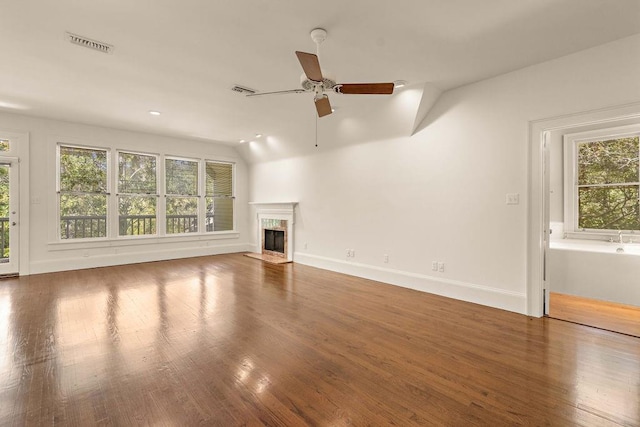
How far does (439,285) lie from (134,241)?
6.14 meters

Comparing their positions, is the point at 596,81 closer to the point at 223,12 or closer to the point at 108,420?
the point at 223,12

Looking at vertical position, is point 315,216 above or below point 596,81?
below

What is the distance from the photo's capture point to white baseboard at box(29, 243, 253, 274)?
552cm

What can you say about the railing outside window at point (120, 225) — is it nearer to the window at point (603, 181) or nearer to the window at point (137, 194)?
the window at point (137, 194)

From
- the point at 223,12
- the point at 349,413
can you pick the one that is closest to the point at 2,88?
the point at 223,12

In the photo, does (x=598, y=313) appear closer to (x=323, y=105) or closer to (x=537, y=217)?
(x=537, y=217)

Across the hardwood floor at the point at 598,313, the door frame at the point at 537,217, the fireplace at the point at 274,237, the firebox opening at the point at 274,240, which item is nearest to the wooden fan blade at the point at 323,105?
the door frame at the point at 537,217

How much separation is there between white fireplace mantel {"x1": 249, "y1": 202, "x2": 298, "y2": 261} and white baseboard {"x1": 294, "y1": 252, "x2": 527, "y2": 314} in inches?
45.5

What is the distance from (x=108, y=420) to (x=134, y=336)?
1.25 m

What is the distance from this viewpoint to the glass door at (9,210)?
5.19 meters

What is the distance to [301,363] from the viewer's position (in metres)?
2.36

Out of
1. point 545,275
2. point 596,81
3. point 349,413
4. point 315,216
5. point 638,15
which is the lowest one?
point 349,413

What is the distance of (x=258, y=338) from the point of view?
2.81 m

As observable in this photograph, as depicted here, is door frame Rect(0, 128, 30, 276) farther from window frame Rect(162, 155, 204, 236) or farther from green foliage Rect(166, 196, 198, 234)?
green foliage Rect(166, 196, 198, 234)
